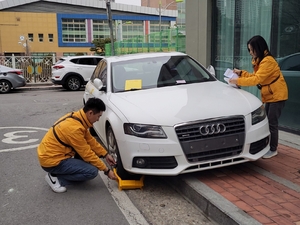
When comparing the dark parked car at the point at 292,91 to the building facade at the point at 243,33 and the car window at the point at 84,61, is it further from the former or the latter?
the car window at the point at 84,61

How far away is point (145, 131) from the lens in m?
4.01

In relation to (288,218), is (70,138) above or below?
above

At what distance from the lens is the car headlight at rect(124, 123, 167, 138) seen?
3.97 meters

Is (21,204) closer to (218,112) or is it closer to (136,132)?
(136,132)

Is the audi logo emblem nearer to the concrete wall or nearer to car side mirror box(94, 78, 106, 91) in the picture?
car side mirror box(94, 78, 106, 91)

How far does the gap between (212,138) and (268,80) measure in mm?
1303

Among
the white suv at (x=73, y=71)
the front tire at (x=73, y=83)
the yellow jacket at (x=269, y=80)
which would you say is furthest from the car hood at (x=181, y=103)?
the front tire at (x=73, y=83)

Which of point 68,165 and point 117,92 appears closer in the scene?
point 68,165

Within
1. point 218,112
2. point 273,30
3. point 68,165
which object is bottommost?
point 68,165

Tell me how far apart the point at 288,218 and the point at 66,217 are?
228 cm

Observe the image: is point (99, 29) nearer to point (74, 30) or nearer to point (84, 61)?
point (74, 30)

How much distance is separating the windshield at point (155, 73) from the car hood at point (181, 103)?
0.24 metres

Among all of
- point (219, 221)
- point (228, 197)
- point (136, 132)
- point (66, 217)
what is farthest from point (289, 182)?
point (66, 217)

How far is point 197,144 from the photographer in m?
3.96
